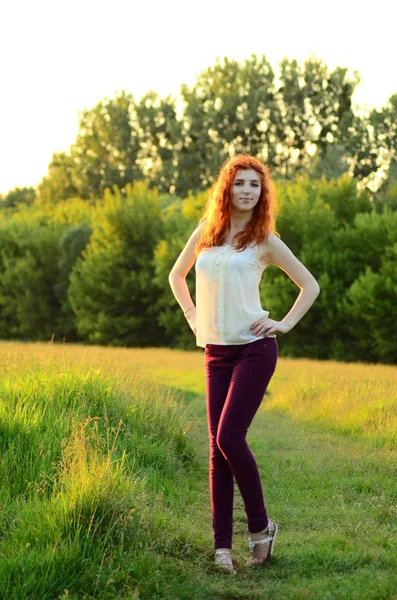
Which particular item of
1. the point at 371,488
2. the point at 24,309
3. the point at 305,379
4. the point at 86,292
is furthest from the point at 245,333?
the point at 24,309

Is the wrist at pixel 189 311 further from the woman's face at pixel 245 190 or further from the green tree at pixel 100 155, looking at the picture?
the green tree at pixel 100 155

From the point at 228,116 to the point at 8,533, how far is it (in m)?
58.0

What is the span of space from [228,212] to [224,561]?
2064mm

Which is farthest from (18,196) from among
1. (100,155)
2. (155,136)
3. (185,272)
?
(185,272)

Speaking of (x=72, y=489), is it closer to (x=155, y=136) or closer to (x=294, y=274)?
(x=294, y=274)

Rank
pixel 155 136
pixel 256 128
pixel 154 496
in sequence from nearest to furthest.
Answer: pixel 154 496 → pixel 256 128 → pixel 155 136

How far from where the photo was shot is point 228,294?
525 cm

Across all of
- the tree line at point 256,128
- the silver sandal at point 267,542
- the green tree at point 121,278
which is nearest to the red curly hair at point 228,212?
the silver sandal at point 267,542

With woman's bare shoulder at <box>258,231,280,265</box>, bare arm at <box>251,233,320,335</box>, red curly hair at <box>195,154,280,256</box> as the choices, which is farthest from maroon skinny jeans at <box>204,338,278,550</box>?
red curly hair at <box>195,154,280,256</box>

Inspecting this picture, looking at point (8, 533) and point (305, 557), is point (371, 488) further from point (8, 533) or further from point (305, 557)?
point (8, 533)

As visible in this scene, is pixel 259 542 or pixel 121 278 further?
pixel 121 278

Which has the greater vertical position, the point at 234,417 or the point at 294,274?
the point at 294,274

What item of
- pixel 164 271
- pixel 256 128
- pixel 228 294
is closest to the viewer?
pixel 228 294

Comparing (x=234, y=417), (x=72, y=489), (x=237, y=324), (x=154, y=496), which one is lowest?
(x=154, y=496)
